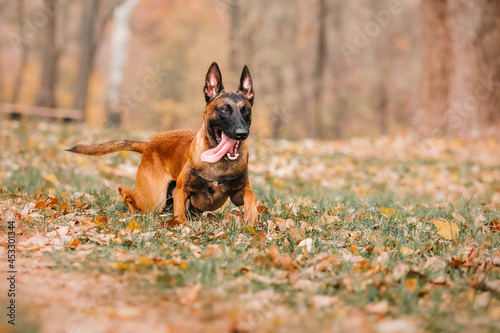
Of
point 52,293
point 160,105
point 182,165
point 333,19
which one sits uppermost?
point 333,19

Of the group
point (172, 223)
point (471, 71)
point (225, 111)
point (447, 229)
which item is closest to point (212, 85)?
point (225, 111)

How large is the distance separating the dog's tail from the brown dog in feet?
1.40

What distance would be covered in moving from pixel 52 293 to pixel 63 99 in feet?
135

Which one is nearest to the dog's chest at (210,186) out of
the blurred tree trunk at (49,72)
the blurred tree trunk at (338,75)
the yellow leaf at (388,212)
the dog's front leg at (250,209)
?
the dog's front leg at (250,209)

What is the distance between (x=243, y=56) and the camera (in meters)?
23.2

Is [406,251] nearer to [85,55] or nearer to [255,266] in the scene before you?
[255,266]

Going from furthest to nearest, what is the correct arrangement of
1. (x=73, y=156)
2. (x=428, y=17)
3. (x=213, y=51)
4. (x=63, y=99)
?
(x=63, y=99), (x=213, y=51), (x=428, y=17), (x=73, y=156)

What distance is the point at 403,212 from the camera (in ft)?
15.4

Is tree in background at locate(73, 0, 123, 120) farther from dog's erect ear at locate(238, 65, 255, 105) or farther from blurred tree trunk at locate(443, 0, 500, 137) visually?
dog's erect ear at locate(238, 65, 255, 105)

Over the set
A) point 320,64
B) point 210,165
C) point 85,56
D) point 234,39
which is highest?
point 234,39

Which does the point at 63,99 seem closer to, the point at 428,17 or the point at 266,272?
the point at 428,17

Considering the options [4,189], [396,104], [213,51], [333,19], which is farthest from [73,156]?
A: [396,104]

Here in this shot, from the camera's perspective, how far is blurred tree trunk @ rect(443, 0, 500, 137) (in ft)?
37.7

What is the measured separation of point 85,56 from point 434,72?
11.4 meters
